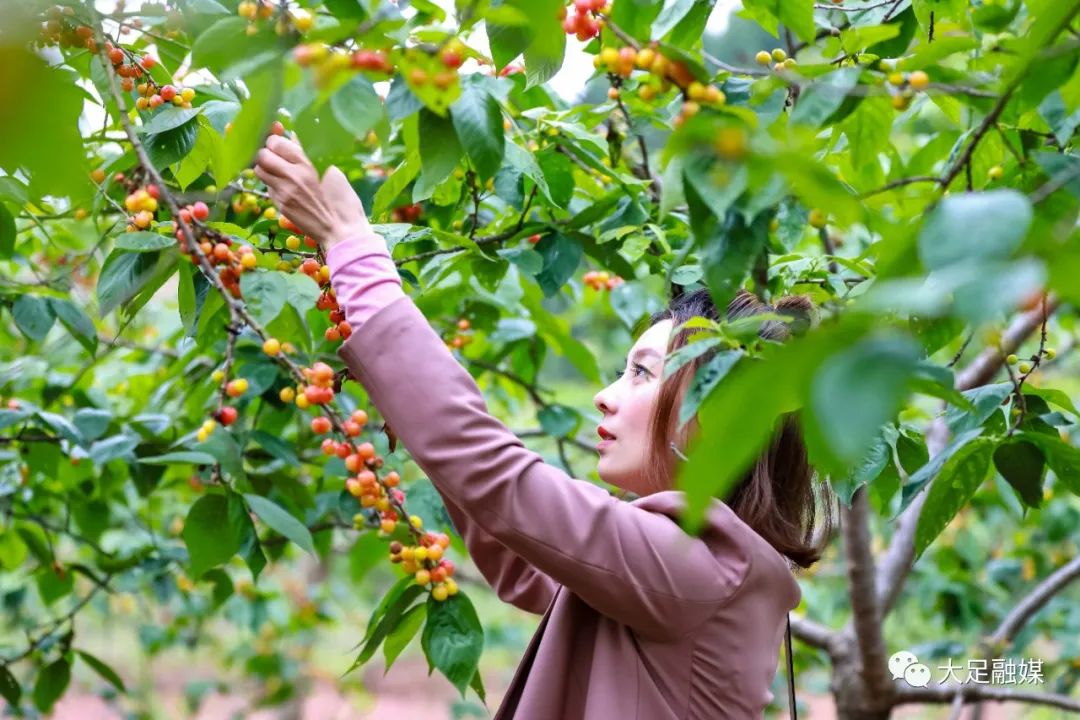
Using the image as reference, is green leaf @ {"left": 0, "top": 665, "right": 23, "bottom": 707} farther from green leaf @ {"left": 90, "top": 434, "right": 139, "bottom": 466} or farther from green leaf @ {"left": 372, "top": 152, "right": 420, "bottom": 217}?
green leaf @ {"left": 372, "top": 152, "right": 420, "bottom": 217}

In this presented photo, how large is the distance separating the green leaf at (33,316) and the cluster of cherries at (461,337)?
2.74 feet

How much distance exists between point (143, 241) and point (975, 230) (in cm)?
101

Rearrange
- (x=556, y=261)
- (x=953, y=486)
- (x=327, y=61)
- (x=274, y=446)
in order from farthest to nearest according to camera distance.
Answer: (x=274, y=446) < (x=556, y=261) < (x=953, y=486) < (x=327, y=61)

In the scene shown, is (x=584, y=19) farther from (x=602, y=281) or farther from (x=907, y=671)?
(x=907, y=671)

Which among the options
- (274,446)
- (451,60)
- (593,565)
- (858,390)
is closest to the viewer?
(858,390)

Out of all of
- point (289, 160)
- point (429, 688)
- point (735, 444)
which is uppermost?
point (289, 160)

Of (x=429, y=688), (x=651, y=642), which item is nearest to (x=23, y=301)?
(x=651, y=642)

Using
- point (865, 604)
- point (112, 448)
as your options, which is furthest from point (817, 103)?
point (865, 604)

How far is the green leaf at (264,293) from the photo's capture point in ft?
4.13

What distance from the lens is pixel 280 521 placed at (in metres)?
1.80

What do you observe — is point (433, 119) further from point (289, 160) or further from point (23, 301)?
point (23, 301)

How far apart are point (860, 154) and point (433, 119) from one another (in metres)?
0.64

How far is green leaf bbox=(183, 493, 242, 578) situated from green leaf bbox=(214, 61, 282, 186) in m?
0.95

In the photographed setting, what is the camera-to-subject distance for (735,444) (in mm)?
698
